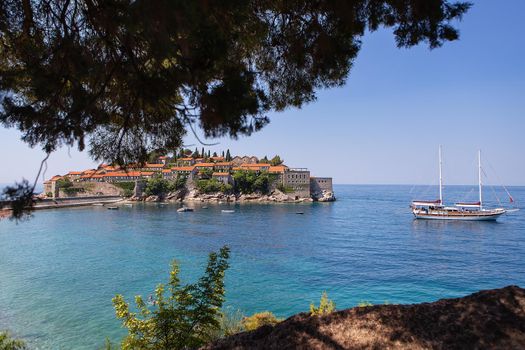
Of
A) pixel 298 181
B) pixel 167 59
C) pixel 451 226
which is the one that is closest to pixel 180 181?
pixel 298 181

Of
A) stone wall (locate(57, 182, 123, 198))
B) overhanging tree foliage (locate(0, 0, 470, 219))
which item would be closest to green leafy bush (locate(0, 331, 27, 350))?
overhanging tree foliage (locate(0, 0, 470, 219))

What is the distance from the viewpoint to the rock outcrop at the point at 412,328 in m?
3.52

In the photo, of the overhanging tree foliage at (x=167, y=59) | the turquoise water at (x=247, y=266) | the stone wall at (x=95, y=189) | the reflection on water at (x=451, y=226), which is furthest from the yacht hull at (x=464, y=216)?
the stone wall at (x=95, y=189)

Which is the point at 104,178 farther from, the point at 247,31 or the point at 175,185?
the point at 247,31

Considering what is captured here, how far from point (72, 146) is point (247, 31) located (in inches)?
124

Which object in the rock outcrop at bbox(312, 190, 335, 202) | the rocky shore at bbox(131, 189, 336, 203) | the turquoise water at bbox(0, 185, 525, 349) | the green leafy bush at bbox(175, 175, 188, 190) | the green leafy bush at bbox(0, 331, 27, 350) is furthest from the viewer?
the rock outcrop at bbox(312, 190, 335, 202)

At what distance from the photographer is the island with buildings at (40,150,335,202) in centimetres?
9344

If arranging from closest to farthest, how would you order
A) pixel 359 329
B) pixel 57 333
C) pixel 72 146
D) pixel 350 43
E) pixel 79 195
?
pixel 359 329
pixel 72 146
pixel 350 43
pixel 57 333
pixel 79 195

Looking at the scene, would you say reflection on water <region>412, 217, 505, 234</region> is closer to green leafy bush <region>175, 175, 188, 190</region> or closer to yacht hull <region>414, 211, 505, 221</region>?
yacht hull <region>414, 211, 505, 221</region>

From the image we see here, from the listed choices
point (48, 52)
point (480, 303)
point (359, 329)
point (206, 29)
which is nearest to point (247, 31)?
point (206, 29)

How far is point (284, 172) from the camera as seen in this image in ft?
315

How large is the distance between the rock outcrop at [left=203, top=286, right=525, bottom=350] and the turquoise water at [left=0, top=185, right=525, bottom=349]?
1206cm

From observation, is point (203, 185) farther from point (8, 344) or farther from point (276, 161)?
point (8, 344)

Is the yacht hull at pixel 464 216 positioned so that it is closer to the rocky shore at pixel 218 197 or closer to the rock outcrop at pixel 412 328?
the rocky shore at pixel 218 197
